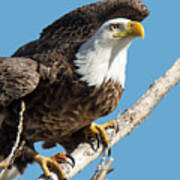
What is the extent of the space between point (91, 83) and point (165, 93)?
1137 mm

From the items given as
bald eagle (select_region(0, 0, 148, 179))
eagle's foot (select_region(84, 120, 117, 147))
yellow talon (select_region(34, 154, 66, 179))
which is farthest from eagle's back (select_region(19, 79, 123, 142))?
yellow talon (select_region(34, 154, 66, 179))

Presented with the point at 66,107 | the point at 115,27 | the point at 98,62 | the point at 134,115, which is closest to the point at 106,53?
the point at 98,62

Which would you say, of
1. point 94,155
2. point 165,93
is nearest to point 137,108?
point 165,93

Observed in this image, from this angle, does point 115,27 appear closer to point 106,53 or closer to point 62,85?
point 106,53

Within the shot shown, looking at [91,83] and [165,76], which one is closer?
[91,83]

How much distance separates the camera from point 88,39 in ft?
18.1

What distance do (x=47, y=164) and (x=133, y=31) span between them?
1514mm

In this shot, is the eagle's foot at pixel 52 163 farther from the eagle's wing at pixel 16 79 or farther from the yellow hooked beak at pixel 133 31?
the yellow hooked beak at pixel 133 31

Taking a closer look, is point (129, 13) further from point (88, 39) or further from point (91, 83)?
point (91, 83)

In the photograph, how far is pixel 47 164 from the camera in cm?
511

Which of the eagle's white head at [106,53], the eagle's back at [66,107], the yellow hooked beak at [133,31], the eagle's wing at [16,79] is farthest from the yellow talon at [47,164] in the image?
the yellow hooked beak at [133,31]

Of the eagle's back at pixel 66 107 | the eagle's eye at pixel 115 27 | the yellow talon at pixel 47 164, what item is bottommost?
the yellow talon at pixel 47 164

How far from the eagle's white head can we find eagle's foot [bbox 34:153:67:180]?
0.79m

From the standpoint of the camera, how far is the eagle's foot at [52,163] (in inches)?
194
